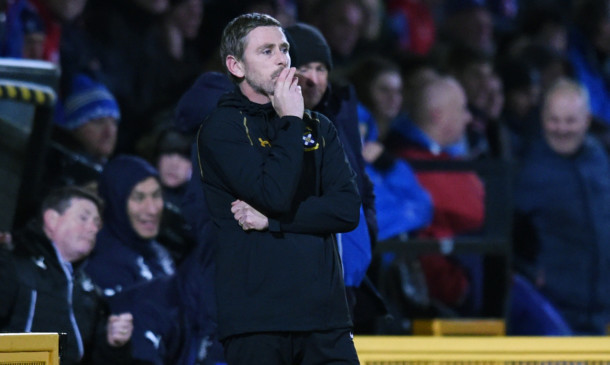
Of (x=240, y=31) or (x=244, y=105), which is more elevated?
(x=240, y=31)

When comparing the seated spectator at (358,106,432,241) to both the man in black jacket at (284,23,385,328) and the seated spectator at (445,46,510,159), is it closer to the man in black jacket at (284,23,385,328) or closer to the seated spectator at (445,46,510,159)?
the seated spectator at (445,46,510,159)

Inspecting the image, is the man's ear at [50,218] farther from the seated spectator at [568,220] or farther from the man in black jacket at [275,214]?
the seated spectator at [568,220]

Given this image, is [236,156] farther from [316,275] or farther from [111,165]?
[111,165]

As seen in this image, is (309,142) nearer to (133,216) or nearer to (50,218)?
(50,218)

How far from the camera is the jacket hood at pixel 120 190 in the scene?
18.9 feet

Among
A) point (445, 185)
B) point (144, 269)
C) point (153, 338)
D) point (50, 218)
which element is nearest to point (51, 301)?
point (50, 218)

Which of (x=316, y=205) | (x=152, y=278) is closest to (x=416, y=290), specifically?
(x=152, y=278)

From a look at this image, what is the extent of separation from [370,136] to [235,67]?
2899mm

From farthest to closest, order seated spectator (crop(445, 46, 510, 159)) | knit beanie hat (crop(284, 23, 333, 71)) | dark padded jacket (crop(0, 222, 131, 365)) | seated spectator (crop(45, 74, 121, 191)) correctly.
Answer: seated spectator (crop(445, 46, 510, 159)) < seated spectator (crop(45, 74, 121, 191)) < dark padded jacket (crop(0, 222, 131, 365)) < knit beanie hat (crop(284, 23, 333, 71))

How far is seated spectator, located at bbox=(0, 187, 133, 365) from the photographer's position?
4.68m

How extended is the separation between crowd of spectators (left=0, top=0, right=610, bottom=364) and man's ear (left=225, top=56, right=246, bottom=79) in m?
0.90

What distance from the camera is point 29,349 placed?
3666 mm

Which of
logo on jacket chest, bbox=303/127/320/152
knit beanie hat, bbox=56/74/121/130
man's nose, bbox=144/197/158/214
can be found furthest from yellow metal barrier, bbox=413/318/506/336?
logo on jacket chest, bbox=303/127/320/152

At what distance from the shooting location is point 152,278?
18.3ft
